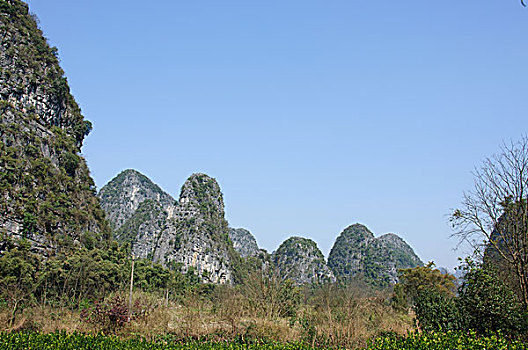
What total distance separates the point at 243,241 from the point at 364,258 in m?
28.7

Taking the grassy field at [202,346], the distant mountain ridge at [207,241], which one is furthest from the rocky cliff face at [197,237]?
the grassy field at [202,346]

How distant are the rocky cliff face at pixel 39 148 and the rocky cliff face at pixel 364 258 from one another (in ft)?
141

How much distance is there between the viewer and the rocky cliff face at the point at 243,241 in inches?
3314

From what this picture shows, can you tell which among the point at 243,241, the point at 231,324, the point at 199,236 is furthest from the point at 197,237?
the point at 231,324

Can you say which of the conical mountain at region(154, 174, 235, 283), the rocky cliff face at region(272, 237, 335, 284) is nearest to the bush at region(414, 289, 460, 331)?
the conical mountain at region(154, 174, 235, 283)

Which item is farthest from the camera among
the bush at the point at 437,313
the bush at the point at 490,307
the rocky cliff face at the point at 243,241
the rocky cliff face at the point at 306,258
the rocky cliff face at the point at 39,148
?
the rocky cliff face at the point at 243,241

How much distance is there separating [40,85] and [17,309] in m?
21.8

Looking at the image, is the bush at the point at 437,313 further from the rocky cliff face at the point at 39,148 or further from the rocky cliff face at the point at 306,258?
the rocky cliff face at the point at 306,258

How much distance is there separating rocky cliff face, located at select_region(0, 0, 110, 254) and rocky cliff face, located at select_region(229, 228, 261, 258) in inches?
2216

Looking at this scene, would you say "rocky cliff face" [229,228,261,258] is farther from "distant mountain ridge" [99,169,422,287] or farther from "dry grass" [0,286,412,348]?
"dry grass" [0,286,412,348]

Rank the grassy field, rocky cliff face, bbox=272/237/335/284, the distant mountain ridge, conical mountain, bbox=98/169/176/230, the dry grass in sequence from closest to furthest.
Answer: the grassy field
the dry grass
the distant mountain ridge
rocky cliff face, bbox=272/237/335/284
conical mountain, bbox=98/169/176/230

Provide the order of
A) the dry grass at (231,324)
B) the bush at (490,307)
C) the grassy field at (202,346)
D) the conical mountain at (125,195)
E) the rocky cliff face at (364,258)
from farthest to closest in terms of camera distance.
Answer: the conical mountain at (125,195) → the rocky cliff face at (364,258) → the dry grass at (231,324) → the bush at (490,307) → the grassy field at (202,346)

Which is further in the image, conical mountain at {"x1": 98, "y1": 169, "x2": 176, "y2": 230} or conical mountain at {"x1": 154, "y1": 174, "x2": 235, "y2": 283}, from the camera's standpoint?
conical mountain at {"x1": 98, "y1": 169, "x2": 176, "y2": 230}

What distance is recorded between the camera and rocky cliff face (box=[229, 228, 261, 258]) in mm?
84175
